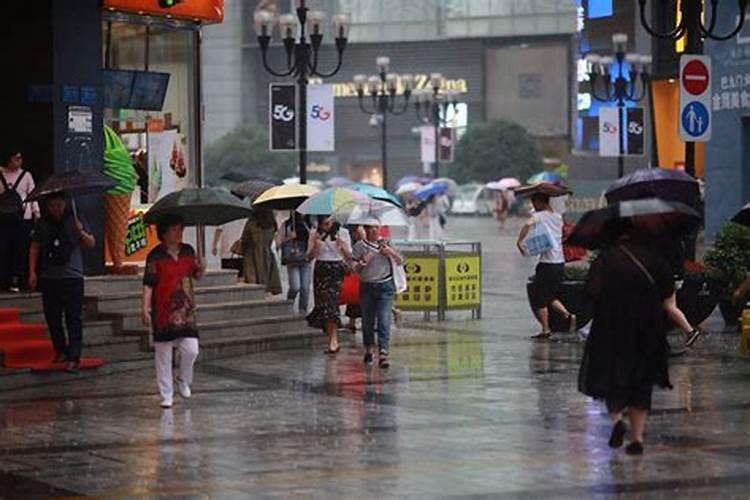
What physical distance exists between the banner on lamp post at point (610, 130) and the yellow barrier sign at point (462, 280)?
15.2 meters

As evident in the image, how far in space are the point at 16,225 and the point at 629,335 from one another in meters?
8.39

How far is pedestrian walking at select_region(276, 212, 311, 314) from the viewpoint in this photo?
21094 millimetres

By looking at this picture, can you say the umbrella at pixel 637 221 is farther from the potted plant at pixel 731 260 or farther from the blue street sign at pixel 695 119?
the blue street sign at pixel 695 119

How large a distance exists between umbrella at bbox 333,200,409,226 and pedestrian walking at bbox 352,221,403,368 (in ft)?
0.27

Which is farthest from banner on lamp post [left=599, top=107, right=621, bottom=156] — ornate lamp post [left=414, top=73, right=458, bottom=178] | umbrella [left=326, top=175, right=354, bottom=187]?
ornate lamp post [left=414, top=73, right=458, bottom=178]

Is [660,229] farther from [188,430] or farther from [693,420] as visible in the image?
[188,430]

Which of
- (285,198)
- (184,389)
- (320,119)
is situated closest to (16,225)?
(285,198)

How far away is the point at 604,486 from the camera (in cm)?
993

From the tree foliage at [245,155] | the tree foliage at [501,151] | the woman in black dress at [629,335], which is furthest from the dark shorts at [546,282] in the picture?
the tree foliage at [501,151]

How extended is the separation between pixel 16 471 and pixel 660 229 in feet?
14.8

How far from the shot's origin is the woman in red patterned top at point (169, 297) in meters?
13.6

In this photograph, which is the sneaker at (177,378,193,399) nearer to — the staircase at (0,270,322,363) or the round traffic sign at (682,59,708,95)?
the staircase at (0,270,322,363)

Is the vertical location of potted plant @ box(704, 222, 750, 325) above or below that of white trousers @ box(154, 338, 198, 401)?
above

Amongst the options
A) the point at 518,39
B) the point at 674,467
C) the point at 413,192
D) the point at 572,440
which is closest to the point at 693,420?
the point at 572,440
